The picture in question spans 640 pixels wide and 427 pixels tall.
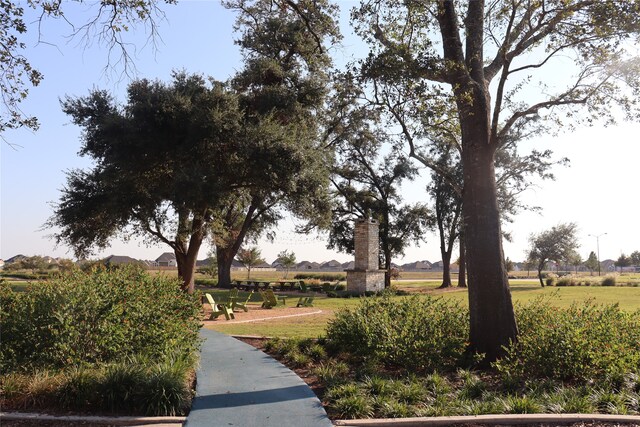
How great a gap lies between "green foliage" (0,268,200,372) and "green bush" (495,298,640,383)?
5.26m

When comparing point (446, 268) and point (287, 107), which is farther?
point (446, 268)

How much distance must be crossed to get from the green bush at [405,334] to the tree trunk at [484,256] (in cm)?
52

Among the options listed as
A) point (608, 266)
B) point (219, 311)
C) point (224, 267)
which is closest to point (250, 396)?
point (219, 311)

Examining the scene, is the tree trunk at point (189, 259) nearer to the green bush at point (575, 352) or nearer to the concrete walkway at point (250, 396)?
the concrete walkway at point (250, 396)

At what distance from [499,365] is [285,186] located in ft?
50.4

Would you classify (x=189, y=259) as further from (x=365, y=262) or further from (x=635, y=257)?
(x=635, y=257)

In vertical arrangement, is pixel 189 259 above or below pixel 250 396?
above

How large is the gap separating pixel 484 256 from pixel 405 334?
214 cm

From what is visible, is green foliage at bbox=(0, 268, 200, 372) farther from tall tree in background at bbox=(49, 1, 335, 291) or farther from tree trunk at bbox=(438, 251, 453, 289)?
tree trunk at bbox=(438, 251, 453, 289)

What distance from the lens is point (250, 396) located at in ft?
22.5

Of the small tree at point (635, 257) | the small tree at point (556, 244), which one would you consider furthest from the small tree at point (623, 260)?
the small tree at point (556, 244)

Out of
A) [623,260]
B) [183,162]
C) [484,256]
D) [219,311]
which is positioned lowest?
[219,311]

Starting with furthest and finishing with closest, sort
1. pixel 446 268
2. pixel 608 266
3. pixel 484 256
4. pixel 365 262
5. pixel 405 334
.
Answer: pixel 608 266 → pixel 446 268 → pixel 365 262 → pixel 484 256 → pixel 405 334

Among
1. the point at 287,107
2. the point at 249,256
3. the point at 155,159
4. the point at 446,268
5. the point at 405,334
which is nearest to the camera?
the point at 405,334
